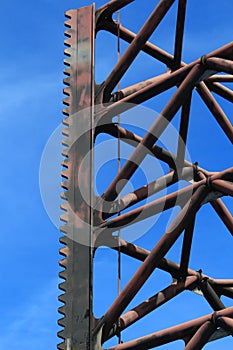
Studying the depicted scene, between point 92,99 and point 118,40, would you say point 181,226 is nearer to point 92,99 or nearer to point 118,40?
point 92,99

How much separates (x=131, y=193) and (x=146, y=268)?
90.3 inches

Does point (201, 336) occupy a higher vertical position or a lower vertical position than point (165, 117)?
lower

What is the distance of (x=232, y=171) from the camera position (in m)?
15.3

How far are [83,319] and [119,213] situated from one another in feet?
7.49

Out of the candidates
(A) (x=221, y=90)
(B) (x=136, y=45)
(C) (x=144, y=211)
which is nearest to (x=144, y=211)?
(C) (x=144, y=211)

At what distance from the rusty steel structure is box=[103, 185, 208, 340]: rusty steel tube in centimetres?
2

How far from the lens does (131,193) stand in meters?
17.2

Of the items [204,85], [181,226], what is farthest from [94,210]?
[204,85]

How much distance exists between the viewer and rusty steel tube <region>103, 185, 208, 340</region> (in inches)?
596

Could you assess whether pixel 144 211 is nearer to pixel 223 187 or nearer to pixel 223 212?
pixel 223 187

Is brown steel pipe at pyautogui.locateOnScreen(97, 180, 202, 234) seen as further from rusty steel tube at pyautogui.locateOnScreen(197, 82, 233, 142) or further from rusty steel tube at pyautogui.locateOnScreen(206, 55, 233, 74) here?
rusty steel tube at pyautogui.locateOnScreen(206, 55, 233, 74)

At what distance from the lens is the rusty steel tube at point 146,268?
49.7 ft

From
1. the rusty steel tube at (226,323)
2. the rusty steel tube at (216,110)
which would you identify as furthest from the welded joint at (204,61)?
the rusty steel tube at (226,323)

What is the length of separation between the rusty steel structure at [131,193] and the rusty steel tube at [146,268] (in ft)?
0.05
